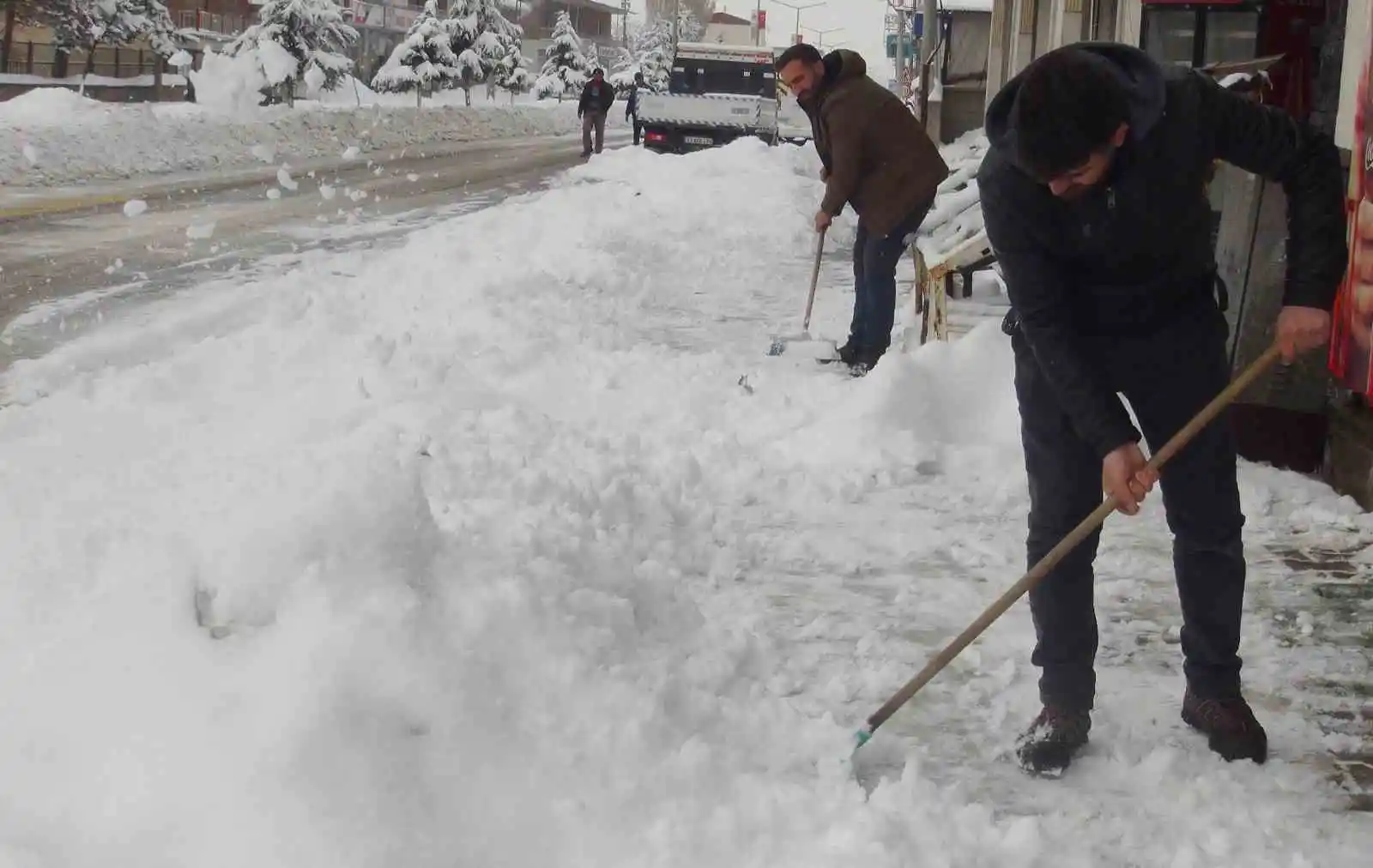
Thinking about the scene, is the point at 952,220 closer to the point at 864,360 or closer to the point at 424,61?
the point at 864,360

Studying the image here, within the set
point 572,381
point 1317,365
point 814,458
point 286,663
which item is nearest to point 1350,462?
point 1317,365

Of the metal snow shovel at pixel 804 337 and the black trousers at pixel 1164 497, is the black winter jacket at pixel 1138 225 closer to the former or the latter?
the black trousers at pixel 1164 497

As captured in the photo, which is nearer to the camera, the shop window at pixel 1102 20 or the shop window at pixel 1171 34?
the shop window at pixel 1171 34

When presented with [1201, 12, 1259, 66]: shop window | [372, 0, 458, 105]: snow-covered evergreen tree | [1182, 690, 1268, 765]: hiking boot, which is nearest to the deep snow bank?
[1201, 12, 1259, 66]: shop window

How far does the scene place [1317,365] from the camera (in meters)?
5.65

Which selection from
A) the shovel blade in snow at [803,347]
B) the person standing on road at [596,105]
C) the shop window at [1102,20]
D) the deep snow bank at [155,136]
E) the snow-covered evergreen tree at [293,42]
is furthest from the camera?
the snow-covered evergreen tree at [293,42]

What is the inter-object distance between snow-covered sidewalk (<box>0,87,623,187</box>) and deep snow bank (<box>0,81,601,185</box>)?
17 mm

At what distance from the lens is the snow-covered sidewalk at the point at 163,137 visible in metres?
19.7

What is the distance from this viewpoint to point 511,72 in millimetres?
59156

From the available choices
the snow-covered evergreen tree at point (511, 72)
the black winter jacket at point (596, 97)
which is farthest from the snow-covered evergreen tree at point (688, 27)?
the black winter jacket at point (596, 97)

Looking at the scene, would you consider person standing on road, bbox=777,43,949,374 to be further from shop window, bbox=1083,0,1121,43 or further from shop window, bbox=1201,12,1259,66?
shop window, bbox=1083,0,1121,43

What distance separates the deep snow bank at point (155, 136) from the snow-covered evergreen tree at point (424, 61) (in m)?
15.6

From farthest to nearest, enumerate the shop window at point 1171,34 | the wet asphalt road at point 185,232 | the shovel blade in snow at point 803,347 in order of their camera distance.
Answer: the shop window at point 1171,34 < the wet asphalt road at point 185,232 < the shovel blade in snow at point 803,347

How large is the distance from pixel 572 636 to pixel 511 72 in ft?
190
